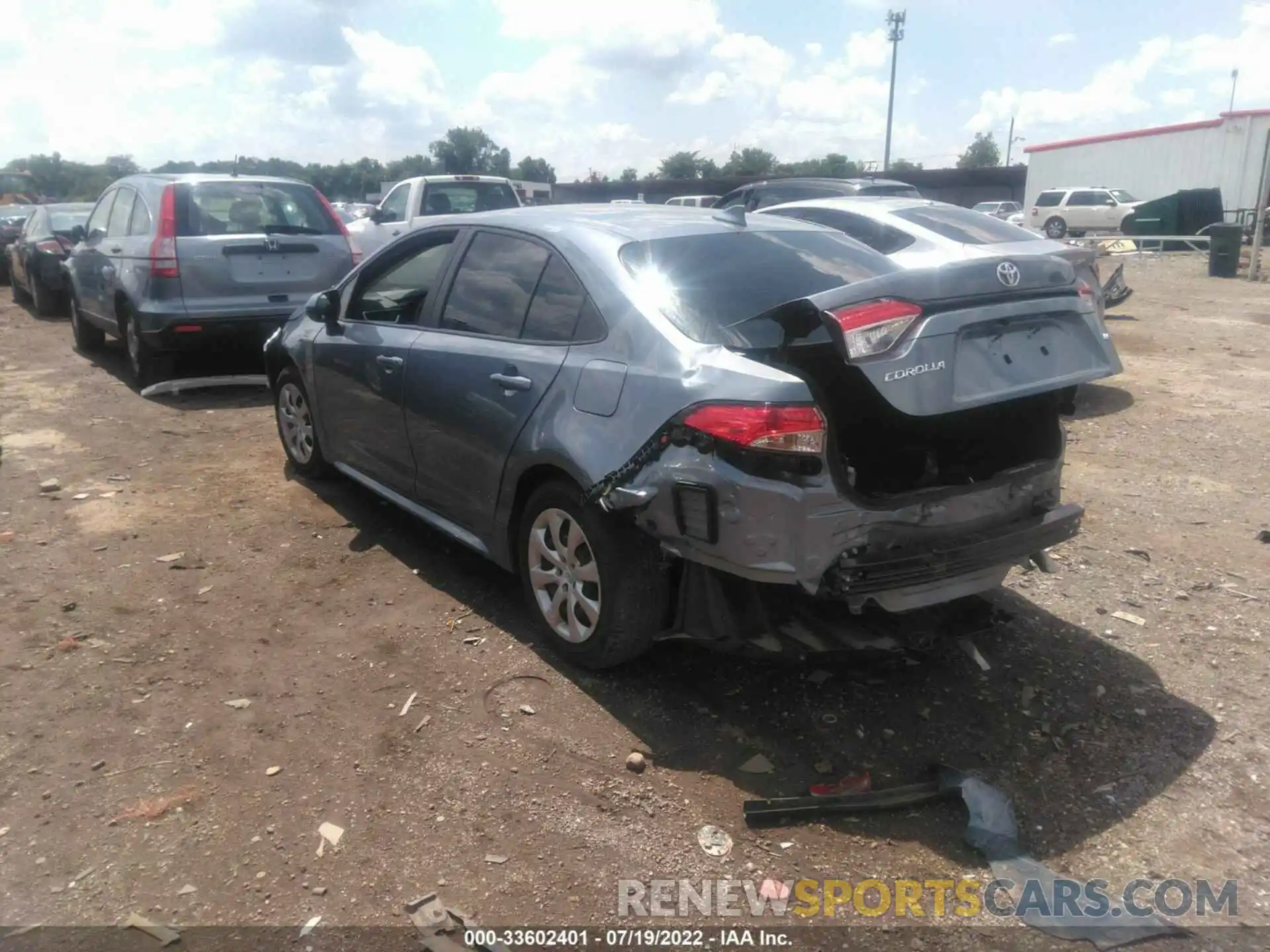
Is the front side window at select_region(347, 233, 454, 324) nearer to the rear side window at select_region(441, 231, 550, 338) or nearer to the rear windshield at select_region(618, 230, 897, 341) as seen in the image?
the rear side window at select_region(441, 231, 550, 338)

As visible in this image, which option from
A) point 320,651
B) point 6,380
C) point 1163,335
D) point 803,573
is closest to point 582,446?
point 803,573

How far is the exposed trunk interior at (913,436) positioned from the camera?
136 inches

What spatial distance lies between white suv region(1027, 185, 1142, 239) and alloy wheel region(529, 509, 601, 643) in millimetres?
32581

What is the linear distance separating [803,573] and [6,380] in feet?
30.9

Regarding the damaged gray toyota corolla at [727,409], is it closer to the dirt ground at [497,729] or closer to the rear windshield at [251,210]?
the dirt ground at [497,729]

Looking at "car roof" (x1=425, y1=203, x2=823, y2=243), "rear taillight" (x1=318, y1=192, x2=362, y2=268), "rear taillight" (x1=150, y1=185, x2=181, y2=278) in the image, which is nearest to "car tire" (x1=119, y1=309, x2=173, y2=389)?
"rear taillight" (x1=150, y1=185, x2=181, y2=278)

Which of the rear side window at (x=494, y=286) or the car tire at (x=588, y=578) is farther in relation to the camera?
the rear side window at (x=494, y=286)

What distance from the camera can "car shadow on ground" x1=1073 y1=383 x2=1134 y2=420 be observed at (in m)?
8.18

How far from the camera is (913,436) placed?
12.0 ft

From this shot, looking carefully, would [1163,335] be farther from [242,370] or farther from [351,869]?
[351,869]

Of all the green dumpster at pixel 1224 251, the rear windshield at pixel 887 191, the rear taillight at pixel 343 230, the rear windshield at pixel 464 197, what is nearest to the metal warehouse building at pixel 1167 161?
the green dumpster at pixel 1224 251

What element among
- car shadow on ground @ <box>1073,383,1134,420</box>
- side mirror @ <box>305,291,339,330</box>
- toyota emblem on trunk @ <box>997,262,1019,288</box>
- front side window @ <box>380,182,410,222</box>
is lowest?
car shadow on ground @ <box>1073,383,1134,420</box>

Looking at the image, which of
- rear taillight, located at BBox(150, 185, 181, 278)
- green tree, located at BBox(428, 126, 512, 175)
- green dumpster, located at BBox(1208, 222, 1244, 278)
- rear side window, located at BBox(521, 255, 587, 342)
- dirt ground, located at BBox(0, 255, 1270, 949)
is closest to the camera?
dirt ground, located at BBox(0, 255, 1270, 949)

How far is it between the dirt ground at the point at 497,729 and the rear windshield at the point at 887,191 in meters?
7.58
